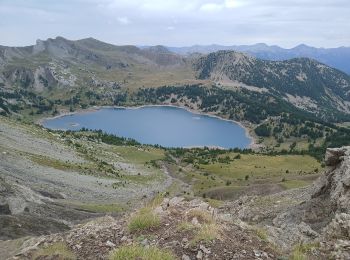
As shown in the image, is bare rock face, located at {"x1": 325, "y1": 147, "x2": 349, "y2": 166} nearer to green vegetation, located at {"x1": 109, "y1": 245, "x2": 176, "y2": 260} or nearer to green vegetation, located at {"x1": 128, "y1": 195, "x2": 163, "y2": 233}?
green vegetation, located at {"x1": 128, "y1": 195, "x2": 163, "y2": 233}

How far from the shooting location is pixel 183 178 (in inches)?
4646

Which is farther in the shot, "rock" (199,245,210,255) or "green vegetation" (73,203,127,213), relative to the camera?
"green vegetation" (73,203,127,213)

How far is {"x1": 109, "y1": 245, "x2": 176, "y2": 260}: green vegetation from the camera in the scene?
1242cm

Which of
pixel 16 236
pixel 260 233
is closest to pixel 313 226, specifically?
pixel 260 233

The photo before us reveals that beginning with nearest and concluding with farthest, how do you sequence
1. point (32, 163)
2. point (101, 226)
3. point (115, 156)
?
point (101, 226) → point (32, 163) → point (115, 156)

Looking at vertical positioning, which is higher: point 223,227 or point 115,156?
point 223,227

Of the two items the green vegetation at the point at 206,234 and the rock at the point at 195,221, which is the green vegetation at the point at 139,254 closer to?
the green vegetation at the point at 206,234

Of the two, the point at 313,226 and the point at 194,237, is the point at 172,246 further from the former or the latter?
the point at 313,226

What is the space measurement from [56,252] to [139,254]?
3.97 meters

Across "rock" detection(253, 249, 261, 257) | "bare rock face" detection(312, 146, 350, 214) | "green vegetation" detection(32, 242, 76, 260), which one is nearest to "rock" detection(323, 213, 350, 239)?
"rock" detection(253, 249, 261, 257)

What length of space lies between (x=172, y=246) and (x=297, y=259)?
12.6ft

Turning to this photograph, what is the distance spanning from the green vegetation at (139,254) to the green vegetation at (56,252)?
2524 mm

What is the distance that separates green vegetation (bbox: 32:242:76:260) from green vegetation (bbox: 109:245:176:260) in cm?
252

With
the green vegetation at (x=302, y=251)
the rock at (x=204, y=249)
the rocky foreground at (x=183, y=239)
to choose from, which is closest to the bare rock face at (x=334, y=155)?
the rocky foreground at (x=183, y=239)
